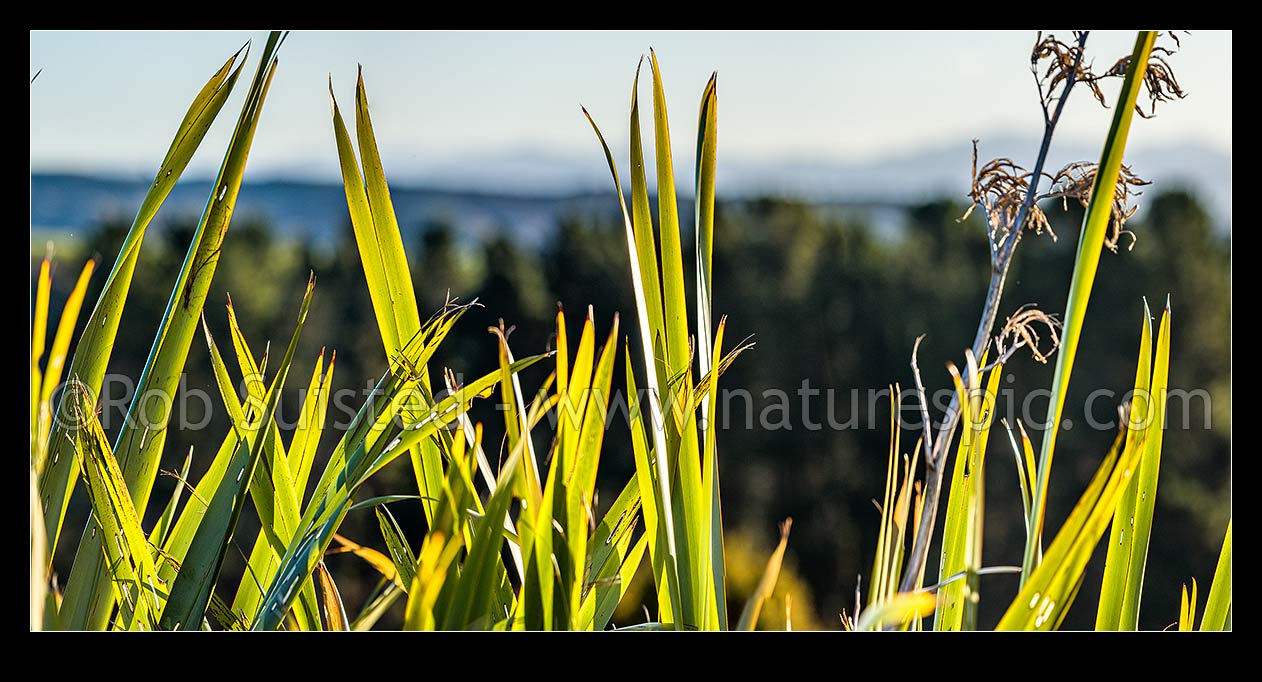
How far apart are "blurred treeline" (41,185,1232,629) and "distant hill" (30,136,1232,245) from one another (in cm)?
15

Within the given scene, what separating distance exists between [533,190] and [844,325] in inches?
136

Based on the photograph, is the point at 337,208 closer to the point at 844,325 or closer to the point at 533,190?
the point at 533,190

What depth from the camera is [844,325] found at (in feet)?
29.6

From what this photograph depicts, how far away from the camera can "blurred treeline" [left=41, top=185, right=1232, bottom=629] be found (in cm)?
793

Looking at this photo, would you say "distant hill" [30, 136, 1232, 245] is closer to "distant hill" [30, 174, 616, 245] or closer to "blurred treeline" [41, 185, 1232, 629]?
"distant hill" [30, 174, 616, 245]

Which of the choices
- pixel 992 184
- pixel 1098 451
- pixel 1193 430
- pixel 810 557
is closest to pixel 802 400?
pixel 810 557

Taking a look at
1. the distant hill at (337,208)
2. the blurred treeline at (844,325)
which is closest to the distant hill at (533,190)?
the distant hill at (337,208)

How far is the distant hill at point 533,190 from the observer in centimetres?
641

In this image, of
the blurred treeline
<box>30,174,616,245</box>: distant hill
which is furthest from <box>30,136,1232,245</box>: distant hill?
the blurred treeline

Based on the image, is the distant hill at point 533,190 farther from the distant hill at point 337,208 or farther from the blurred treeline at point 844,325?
the blurred treeline at point 844,325
